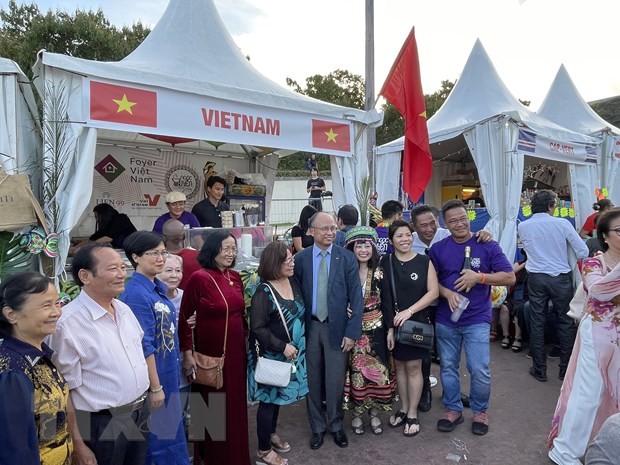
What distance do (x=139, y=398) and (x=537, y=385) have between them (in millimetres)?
3776

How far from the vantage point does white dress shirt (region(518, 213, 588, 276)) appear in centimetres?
434

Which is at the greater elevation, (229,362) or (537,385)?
(229,362)

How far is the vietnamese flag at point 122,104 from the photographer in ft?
12.0

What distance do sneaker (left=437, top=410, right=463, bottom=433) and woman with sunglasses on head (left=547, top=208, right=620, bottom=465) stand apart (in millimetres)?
695

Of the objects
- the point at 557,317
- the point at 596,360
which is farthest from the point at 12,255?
the point at 557,317

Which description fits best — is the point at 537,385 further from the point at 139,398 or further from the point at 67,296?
the point at 67,296

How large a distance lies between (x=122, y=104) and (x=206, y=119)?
0.82 m

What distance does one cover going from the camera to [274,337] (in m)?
2.73

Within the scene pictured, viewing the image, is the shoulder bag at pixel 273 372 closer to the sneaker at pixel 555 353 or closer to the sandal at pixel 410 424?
the sandal at pixel 410 424

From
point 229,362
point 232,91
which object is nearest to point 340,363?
point 229,362

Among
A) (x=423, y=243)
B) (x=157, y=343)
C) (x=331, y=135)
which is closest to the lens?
(x=157, y=343)

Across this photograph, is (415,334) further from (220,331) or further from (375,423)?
(220,331)

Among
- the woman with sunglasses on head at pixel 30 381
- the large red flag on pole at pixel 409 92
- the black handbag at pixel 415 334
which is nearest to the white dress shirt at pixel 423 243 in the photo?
the black handbag at pixel 415 334

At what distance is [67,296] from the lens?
329 centimetres
